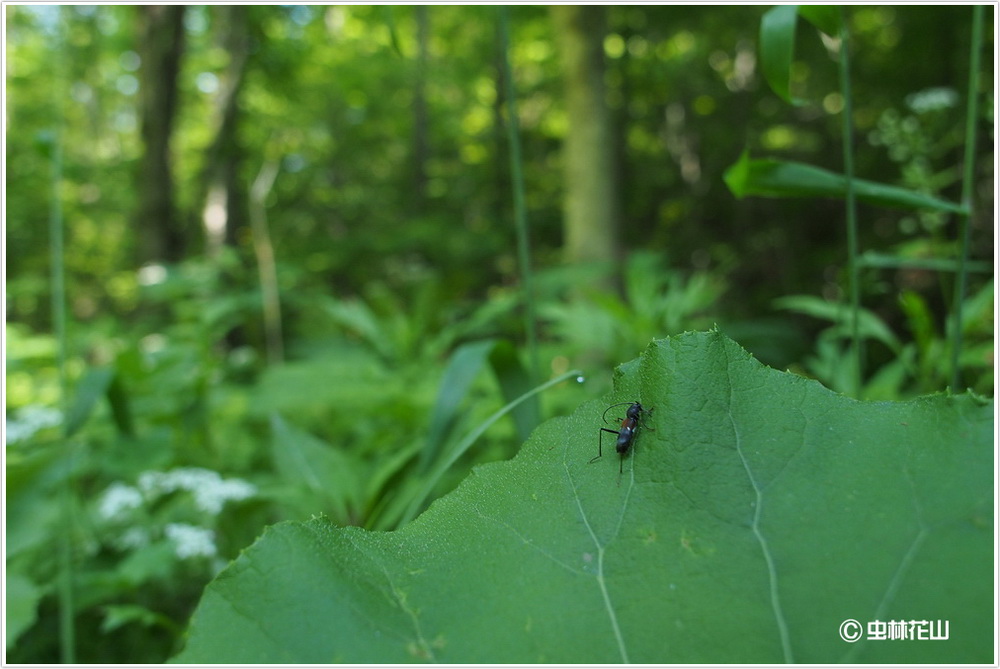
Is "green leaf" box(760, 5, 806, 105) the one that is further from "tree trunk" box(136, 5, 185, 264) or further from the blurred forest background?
"tree trunk" box(136, 5, 185, 264)

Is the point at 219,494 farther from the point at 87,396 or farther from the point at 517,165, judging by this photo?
the point at 517,165

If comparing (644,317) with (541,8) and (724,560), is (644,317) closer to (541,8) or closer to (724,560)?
(724,560)

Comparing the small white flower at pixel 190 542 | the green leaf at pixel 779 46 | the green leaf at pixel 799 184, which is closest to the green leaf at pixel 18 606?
the small white flower at pixel 190 542

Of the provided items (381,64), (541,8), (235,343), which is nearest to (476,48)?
(381,64)

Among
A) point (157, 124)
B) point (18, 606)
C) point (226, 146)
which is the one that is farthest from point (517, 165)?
point (157, 124)

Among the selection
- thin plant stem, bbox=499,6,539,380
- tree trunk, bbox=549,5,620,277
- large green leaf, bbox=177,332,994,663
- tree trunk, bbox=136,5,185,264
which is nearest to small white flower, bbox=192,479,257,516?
thin plant stem, bbox=499,6,539,380

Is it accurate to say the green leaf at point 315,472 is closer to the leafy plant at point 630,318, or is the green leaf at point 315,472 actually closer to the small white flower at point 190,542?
the small white flower at point 190,542
